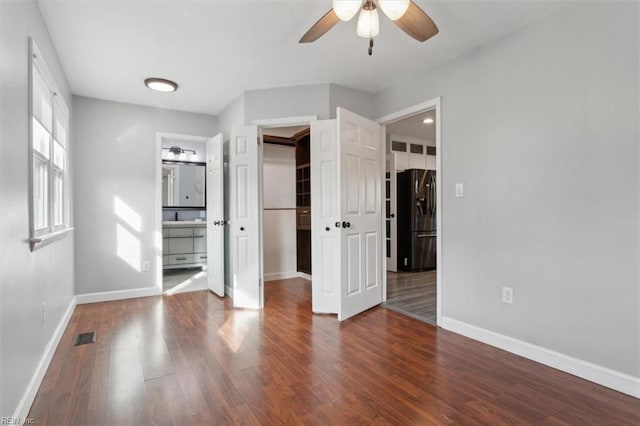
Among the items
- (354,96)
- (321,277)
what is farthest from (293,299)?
(354,96)

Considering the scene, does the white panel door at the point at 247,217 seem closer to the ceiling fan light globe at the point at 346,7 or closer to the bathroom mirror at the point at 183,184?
the ceiling fan light globe at the point at 346,7

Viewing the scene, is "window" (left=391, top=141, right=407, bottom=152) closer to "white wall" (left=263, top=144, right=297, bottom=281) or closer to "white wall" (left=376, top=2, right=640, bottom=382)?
"white wall" (left=263, top=144, right=297, bottom=281)

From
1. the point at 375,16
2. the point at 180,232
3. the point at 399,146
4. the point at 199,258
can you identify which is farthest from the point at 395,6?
the point at 199,258

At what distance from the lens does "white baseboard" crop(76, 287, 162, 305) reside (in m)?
3.83

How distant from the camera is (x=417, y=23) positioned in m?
1.92

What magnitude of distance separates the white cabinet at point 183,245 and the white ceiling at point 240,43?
8.52 feet

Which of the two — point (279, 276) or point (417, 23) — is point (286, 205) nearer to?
point (279, 276)

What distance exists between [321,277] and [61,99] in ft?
9.89

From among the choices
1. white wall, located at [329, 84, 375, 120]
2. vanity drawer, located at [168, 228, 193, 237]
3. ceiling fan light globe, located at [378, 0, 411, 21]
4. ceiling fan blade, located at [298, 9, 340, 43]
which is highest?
white wall, located at [329, 84, 375, 120]

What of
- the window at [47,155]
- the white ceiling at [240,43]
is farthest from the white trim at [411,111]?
the window at [47,155]

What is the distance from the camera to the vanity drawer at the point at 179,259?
5648mm

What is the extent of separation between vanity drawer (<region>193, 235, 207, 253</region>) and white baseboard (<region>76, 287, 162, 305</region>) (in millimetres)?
1665

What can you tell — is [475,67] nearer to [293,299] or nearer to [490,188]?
[490,188]

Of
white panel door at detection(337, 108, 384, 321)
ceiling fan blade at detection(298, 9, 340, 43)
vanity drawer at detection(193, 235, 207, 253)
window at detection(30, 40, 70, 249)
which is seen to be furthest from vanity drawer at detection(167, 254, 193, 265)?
ceiling fan blade at detection(298, 9, 340, 43)
